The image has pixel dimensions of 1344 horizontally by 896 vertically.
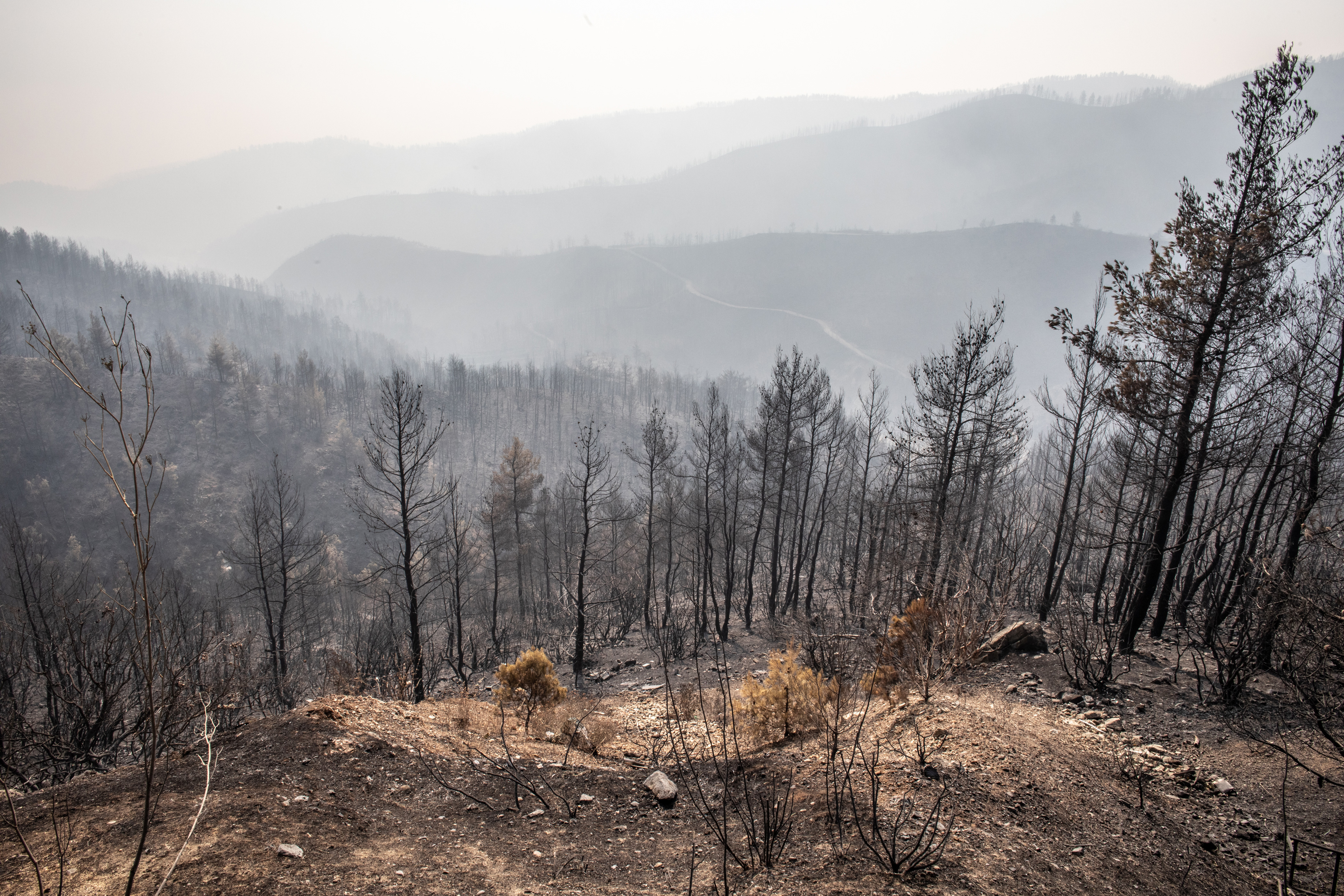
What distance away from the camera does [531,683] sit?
9.79 metres

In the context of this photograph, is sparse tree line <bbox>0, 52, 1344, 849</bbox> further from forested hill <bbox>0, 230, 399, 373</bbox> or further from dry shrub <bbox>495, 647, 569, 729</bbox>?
forested hill <bbox>0, 230, 399, 373</bbox>

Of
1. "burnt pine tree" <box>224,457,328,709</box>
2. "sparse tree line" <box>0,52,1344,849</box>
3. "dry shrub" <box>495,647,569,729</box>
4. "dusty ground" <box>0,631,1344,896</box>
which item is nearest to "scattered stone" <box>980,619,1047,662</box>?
"sparse tree line" <box>0,52,1344,849</box>

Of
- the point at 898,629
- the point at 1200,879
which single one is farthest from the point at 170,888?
the point at 898,629

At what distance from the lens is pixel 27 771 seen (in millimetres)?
10023

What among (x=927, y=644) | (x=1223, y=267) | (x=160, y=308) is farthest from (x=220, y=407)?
(x=1223, y=267)

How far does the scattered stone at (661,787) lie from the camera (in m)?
5.98

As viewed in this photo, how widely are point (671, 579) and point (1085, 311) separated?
653 ft

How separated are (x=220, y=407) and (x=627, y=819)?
278 ft

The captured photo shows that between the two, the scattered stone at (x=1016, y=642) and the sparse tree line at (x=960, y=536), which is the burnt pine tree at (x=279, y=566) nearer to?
the sparse tree line at (x=960, y=536)

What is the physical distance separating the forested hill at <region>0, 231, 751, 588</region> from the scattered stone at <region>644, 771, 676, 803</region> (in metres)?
20.5

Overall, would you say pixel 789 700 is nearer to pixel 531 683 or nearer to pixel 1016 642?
pixel 531 683

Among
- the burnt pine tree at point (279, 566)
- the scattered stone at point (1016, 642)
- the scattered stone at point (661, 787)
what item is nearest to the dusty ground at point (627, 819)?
the scattered stone at point (661, 787)

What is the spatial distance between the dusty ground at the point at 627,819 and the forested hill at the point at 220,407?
66.6 feet

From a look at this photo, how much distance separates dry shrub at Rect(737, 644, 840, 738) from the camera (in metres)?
7.58
